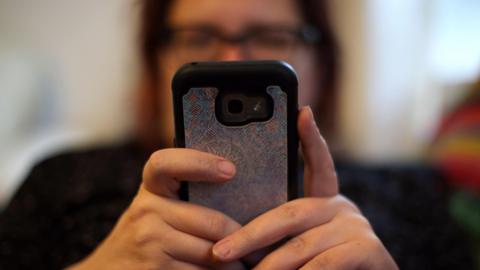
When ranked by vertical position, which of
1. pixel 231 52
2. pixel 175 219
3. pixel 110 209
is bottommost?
pixel 110 209

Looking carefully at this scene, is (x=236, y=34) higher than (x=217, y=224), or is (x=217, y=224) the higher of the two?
(x=236, y=34)

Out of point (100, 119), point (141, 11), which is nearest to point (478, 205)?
point (141, 11)

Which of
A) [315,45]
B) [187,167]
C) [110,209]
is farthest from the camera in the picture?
[315,45]

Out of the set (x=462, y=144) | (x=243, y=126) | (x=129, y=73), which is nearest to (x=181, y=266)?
(x=243, y=126)

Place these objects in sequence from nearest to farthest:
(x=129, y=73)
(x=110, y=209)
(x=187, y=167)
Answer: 1. (x=187, y=167)
2. (x=110, y=209)
3. (x=129, y=73)

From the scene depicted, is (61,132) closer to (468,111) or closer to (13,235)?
(13,235)

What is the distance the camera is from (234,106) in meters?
0.31

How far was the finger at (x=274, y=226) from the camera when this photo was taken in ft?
0.98

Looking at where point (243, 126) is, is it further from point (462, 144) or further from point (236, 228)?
point (462, 144)

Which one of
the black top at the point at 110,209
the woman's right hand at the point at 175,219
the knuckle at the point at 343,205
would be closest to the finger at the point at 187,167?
→ the woman's right hand at the point at 175,219

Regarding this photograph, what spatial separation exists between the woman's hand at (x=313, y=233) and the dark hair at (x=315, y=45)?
39cm

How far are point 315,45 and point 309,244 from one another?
1.51 ft

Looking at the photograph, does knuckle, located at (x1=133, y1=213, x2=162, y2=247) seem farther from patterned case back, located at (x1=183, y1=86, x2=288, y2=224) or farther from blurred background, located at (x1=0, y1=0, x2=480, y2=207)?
blurred background, located at (x1=0, y1=0, x2=480, y2=207)

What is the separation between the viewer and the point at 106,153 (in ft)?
2.54
